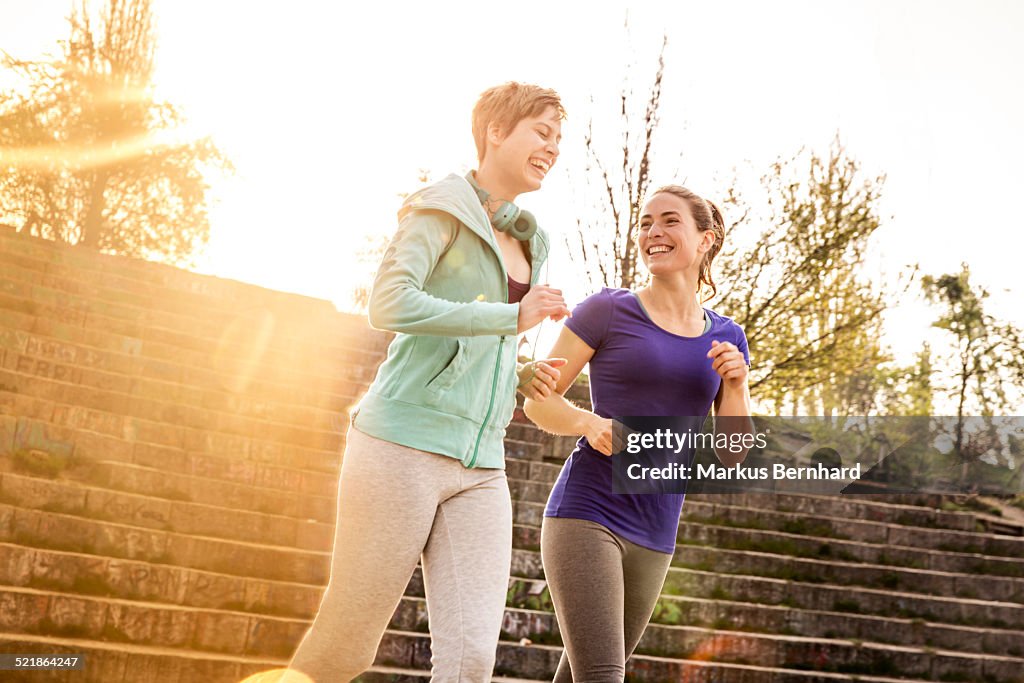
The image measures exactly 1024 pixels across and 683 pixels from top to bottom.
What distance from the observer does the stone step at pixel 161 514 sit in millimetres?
5879

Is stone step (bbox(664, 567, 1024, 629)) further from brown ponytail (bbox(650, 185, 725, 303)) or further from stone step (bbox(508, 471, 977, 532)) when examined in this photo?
brown ponytail (bbox(650, 185, 725, 303))

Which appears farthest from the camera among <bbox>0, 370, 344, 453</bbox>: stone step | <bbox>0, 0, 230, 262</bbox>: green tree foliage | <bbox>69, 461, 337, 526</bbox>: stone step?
<bbox>0, 0, 230, 262</bbox>: green tree foliage

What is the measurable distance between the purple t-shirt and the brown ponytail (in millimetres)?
263

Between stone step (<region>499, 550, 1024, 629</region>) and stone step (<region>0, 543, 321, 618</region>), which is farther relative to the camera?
stone step (<region>499, 550, 1024, 629</region>)

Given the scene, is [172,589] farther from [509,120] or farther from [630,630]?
[509,120]

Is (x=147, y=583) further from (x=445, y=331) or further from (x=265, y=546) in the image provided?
(x=445, y=331)

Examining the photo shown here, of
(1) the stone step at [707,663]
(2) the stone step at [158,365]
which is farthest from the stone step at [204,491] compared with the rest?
(2) the stone step at [158,365]

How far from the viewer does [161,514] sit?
6.06 metres

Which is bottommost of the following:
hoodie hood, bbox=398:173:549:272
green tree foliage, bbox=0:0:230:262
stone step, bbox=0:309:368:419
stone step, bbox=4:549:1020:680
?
stone step, bbox=4:549:1020:680

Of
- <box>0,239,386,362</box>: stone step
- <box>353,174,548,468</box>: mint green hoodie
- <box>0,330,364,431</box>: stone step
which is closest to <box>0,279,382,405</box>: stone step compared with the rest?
<box>0,239,386,362</box>: stone step

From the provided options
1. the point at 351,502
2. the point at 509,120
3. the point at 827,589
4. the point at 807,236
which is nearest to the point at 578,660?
the point at 351,502

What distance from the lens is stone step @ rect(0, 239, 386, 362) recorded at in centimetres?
1133

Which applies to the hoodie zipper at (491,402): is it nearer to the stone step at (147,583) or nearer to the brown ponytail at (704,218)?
A: the brown ponytail at (704,218)

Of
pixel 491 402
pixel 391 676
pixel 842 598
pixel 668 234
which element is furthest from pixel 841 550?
pixel 491 402
